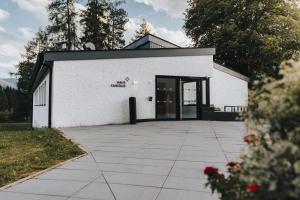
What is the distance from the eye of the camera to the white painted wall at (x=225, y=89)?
17.0 metres

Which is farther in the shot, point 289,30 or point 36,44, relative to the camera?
point 36,44

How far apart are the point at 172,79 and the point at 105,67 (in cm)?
368

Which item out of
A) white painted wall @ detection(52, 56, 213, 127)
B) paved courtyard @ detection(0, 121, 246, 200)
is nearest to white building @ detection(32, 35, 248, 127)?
white painted wall @ detection(52, 56, 213, 127)

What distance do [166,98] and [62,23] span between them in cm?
2036

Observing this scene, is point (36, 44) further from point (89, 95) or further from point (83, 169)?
point (83, 169)

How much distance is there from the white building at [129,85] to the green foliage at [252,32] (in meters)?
7.54

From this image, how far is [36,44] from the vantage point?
4178cm

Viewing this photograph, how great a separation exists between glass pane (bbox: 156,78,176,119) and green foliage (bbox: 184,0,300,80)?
10.2 metres

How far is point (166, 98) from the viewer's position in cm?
1505

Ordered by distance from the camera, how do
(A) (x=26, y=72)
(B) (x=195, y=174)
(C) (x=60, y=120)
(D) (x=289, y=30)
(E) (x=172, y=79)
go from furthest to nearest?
(A) (x=26, y=72) < (D) (x=289, y=30) < (E) (x=172, y=79) < (C) (x=60, y=120) < (B) (x=195, y=174)

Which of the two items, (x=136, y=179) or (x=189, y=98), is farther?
(x=189, y=98)

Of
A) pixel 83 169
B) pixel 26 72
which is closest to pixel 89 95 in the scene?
pixel 83 169

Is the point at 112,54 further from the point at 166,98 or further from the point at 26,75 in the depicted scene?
the point at 26,75

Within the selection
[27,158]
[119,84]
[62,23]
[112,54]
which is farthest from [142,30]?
[27,158]
